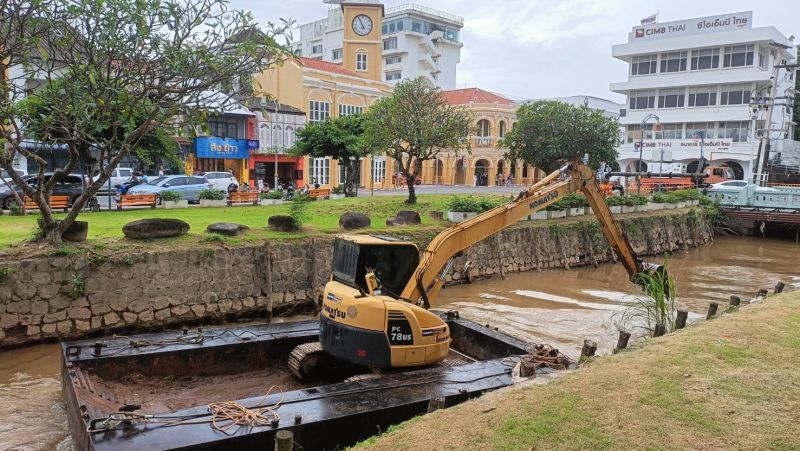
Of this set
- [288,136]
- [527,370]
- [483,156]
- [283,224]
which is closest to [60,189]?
[283,224]

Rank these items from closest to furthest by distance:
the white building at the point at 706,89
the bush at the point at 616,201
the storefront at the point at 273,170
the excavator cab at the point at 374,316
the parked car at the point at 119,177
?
1. the excavator cab at the point at 374,316
2. the parked car at the point at 119,177
3. the bush at the point at 616,201
4. the storefront at the point at 273,170
5. the white building at the point at 706,89

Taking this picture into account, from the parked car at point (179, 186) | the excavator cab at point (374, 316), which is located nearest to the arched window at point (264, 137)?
the parked car at point (179, 186)

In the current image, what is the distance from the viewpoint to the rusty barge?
6.89 m

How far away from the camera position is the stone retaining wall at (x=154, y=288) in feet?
43.1

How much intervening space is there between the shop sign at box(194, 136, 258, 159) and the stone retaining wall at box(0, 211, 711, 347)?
2385cm

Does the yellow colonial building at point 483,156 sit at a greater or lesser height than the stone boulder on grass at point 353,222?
greater

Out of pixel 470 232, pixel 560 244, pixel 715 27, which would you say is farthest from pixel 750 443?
pixel 715 27

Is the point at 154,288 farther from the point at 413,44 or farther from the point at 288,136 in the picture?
the point at 413,44

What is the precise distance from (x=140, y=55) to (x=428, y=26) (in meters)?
68.3

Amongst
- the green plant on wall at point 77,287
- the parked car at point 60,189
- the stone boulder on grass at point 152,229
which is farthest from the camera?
the parked car at point 60,189

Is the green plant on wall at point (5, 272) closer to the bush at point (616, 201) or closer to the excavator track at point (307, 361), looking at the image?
the excavator track at point (307, 361)

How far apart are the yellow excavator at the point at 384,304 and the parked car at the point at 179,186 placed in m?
19.8

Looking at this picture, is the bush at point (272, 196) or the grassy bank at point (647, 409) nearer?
the grassy bank at point (647, 409)

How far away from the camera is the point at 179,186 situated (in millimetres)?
28812
